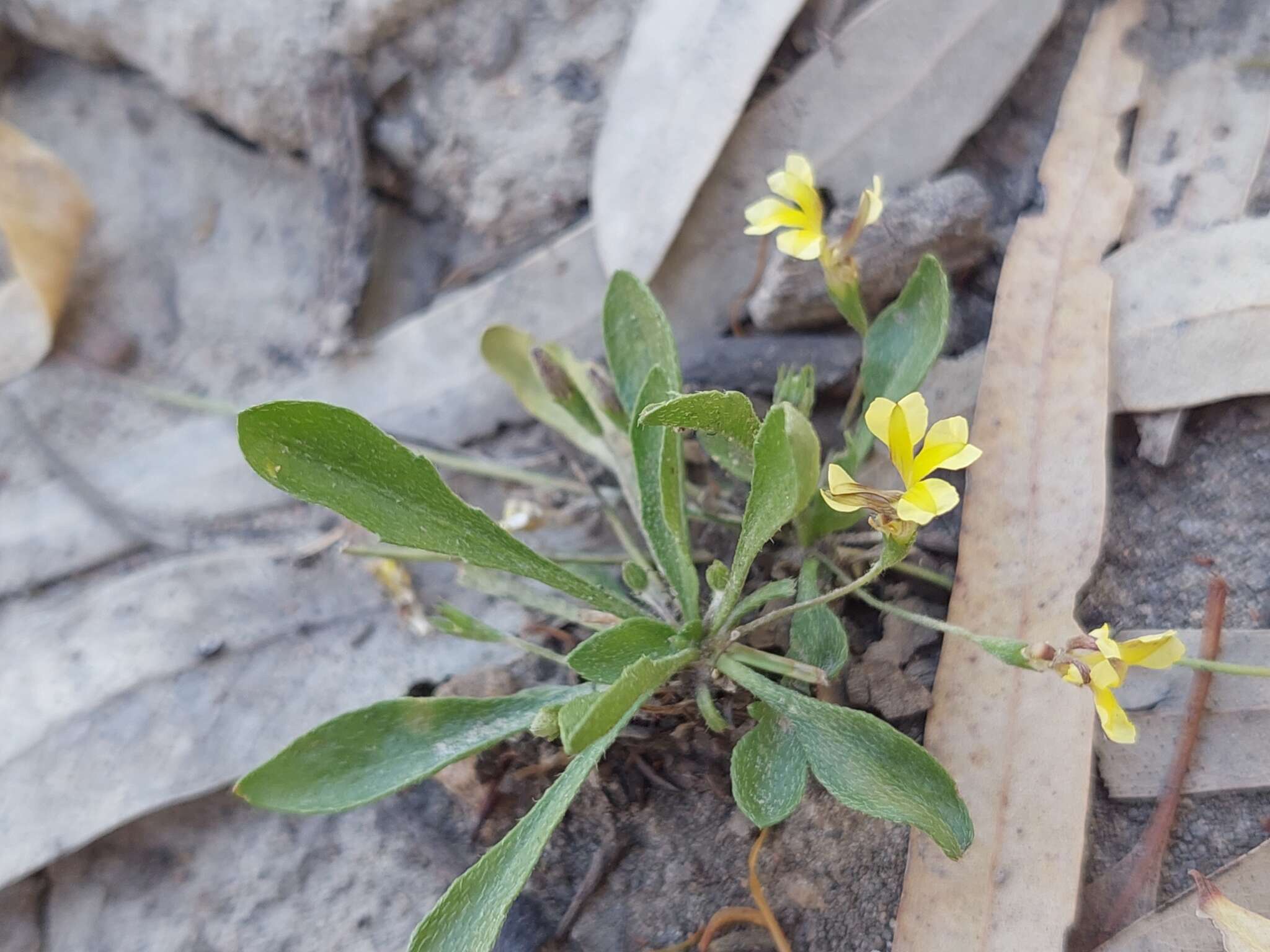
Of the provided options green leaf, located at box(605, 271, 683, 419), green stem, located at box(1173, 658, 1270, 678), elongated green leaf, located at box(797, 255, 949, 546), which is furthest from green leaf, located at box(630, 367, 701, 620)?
green stem, located at box(1173, 658, 1270, 678)

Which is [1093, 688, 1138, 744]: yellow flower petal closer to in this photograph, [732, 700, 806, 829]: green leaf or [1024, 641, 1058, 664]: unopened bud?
[1024, 641, 1058, 664]: unopened bud

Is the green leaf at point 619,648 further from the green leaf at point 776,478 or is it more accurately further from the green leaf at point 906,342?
the green leaf at point 906,342

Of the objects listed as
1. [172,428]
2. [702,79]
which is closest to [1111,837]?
[702,79]

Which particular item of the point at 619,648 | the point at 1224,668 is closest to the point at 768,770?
the point at 619,648

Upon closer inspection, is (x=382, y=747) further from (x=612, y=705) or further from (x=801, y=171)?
(x=801, y=171)

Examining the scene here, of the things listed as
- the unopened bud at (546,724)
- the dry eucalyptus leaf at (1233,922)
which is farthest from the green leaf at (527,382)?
the dry eucalyptus leaf at (1233,922)

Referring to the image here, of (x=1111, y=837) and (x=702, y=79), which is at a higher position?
(x=702, y=79)

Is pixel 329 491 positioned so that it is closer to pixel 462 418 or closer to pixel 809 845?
pixel 462 418
